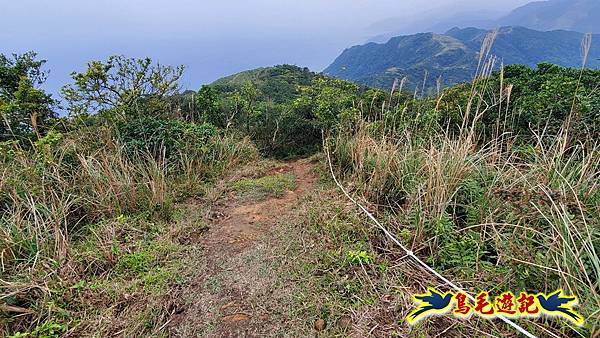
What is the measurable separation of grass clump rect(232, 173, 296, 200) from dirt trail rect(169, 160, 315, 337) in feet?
1.29

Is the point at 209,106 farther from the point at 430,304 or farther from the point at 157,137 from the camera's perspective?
the point at 430,304

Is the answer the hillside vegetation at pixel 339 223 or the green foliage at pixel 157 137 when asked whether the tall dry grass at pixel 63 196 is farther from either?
the green foliage at pixel 157 137

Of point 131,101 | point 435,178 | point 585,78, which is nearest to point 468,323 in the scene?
point 435,178

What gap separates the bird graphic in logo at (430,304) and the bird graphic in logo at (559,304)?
0.37 metres

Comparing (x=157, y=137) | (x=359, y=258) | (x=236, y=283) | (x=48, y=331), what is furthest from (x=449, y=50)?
(x=48, y=331)

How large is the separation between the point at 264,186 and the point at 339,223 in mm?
1635

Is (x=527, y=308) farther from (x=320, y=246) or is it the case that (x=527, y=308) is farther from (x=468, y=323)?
(x=320, y=246)

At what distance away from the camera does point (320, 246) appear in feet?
7.50

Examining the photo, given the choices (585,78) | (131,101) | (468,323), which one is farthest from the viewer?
(131,101)

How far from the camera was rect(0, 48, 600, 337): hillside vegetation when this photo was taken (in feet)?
5.35

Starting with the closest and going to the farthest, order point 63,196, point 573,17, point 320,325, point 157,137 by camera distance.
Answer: point 320,325
point 63,196
point 157,137
point 573,17

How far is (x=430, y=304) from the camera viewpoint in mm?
1492

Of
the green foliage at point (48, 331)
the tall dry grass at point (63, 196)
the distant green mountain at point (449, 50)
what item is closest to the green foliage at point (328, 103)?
the tall dry grass at point (63, 196)

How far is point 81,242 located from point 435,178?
2.89 m
